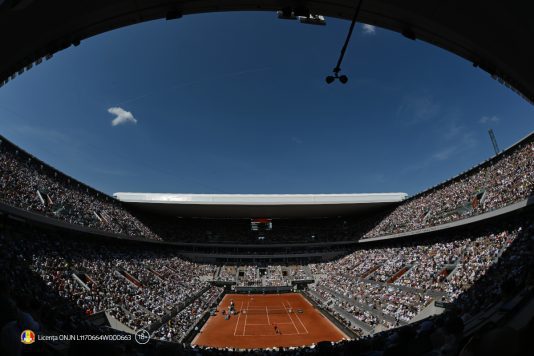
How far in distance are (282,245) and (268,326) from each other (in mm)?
21376

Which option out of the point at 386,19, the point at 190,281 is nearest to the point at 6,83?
the point at 386,19

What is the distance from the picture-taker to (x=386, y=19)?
7102 millimetres

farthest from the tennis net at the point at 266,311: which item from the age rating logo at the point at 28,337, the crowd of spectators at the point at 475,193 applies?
the age rating logo at the point at 28,337

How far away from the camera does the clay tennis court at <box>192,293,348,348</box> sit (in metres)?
22.9

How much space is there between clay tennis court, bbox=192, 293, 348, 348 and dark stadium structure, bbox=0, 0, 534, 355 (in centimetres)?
83

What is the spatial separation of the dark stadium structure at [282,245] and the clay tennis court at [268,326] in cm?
83

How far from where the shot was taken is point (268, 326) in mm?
27109

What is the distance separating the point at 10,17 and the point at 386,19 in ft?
27.5

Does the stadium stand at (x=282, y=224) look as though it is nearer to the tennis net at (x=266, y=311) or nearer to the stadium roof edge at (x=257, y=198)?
the stadium roof edge at (x=257, y=198)

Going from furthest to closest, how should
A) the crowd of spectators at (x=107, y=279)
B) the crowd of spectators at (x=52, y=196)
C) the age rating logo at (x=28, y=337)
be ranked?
the crowd of spectators at (x=52, y=196)
the crowd of spectators at (x=107, y=279)
the age rating logo at (x=28, y=337)

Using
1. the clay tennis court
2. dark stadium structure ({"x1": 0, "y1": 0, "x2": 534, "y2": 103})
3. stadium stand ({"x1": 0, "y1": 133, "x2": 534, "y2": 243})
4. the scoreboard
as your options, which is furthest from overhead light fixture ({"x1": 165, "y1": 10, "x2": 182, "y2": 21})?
the scoreboard

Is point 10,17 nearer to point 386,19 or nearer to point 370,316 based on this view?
point 386,19

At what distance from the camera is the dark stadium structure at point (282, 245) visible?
555 centimetres

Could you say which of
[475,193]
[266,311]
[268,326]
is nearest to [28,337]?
[268,326]
